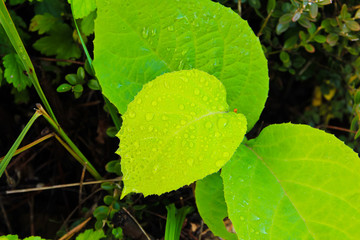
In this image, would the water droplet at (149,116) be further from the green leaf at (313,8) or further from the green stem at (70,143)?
the green leaf at (313,8)

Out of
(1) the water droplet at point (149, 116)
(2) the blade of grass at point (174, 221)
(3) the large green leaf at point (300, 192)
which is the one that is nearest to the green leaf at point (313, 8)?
(3) the large green leaf at point (300, 192)

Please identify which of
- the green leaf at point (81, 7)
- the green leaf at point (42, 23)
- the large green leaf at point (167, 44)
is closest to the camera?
the large green leaf at point (167, 44)

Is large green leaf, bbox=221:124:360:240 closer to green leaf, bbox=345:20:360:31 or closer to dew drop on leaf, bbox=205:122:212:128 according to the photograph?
dew drop on leaf, bbox=205:122:212:128

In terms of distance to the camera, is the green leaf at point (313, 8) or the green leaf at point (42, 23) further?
the green leaf at point (42, 23)

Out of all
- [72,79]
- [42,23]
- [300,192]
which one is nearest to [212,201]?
[300,192]

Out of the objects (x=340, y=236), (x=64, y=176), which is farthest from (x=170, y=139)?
(x=64, y=176)

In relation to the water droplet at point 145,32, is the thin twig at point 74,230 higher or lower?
lower

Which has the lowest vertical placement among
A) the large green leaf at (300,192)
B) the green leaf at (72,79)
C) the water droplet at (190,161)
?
the large green leaf at (300,192)
